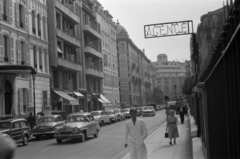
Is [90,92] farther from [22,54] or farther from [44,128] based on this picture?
[44,128]

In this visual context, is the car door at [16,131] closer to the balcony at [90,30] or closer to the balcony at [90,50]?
the balcony at [90,50]

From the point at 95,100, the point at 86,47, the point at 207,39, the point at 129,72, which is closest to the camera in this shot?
the point at 207,39

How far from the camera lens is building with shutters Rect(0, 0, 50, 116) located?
101ft

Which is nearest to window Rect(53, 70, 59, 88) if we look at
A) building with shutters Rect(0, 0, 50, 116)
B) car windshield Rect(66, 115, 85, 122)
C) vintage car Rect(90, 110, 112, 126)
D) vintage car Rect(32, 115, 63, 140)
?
building with shutters Rect(0, 0, 50, 116)

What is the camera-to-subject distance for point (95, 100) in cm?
6119

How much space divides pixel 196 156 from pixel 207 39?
17.0 feet

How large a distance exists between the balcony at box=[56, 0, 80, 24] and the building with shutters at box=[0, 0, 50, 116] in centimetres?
324

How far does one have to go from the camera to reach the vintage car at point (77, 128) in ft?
66.2

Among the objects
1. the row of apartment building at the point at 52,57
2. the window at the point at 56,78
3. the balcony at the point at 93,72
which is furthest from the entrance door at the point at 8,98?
the balcony at the point at 93,72

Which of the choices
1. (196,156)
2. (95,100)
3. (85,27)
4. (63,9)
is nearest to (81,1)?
(85,27)

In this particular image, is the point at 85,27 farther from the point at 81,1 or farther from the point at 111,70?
the point at 111,70

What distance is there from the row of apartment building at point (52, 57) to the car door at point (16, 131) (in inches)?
353

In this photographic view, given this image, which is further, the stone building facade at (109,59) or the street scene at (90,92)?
the stone building facade at (109,59)

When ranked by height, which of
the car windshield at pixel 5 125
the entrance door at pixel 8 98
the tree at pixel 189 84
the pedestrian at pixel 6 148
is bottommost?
the car windshield at pixel 5 125
